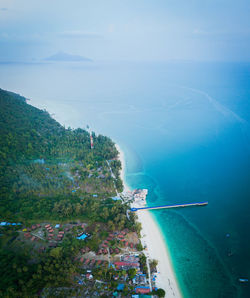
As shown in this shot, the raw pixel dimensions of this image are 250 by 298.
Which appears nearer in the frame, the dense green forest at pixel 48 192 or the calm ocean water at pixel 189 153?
the dense green forest at pixel 48 192

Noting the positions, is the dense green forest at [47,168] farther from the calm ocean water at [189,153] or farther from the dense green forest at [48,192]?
the calm ocean water at [189,153]

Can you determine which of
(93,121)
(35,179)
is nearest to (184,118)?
(93,121)

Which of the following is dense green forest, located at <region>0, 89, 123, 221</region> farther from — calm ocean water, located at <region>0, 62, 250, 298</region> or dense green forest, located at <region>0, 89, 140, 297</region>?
calm ocean water, located at <region>0, 62, 250, 298</region>

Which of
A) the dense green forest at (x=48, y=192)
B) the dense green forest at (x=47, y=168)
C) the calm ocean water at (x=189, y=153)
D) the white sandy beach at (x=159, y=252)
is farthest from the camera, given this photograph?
the dense green forest at (x=47, y=168)

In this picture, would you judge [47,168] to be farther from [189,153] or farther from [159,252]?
[189,153]

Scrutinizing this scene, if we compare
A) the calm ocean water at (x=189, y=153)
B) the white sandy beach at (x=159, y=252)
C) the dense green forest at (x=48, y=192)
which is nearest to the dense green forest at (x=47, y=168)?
the dense green forest at (x=48, y=192)

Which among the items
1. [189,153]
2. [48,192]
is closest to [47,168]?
[48,192]

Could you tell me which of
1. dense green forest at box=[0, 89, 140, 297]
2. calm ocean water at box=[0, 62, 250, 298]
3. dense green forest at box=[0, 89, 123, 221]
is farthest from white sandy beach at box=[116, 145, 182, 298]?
dense green forest at box=[0, 89, 123, 221]
